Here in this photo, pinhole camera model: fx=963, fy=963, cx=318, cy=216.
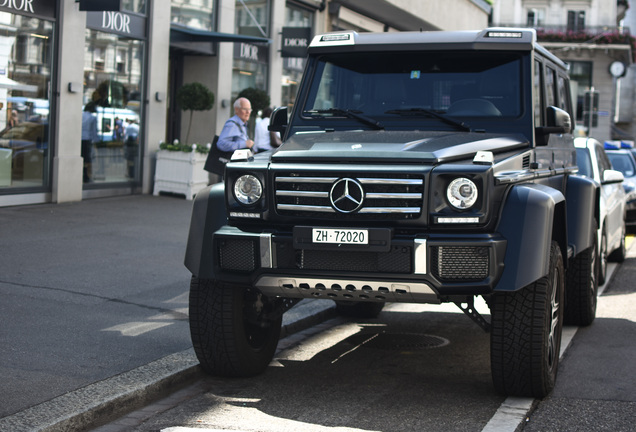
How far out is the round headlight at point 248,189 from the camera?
5.75 m

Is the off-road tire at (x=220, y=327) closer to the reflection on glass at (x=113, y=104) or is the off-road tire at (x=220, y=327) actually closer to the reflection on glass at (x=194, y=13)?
the reflection on glass at (x=113, y=104)

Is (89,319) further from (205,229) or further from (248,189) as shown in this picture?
(248,189)

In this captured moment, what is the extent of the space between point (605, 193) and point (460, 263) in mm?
6740

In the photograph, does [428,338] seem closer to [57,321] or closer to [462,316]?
[462,316]

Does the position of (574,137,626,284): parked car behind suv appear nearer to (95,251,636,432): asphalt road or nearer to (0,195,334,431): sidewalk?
(95,251,636,432): asphalt road

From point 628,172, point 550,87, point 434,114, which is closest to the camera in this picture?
point 434,114

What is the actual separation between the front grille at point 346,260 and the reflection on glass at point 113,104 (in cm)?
1127

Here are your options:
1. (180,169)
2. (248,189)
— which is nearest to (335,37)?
(248,189)

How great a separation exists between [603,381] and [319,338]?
7.75ft

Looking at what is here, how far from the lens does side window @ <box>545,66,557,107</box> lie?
7295 millimetres

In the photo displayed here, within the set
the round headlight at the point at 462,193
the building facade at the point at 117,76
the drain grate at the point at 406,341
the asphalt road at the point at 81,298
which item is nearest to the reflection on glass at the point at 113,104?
the building facade at the point at 117,76

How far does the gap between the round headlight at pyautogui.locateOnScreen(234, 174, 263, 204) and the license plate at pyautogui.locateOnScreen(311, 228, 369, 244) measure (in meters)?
0.46

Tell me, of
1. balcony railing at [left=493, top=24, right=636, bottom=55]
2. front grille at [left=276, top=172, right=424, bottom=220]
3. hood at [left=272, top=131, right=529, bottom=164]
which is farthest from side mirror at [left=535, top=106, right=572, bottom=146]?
balcony railing at [left=493, top=24, right=636, bottom=55]

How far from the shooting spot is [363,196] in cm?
549
